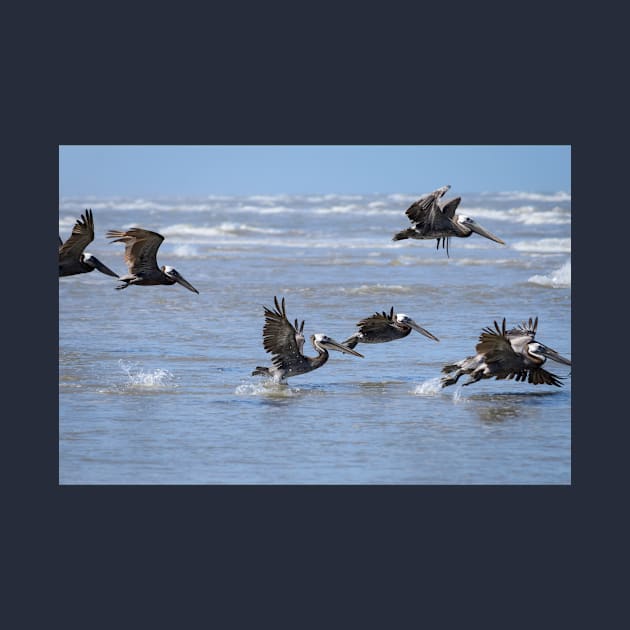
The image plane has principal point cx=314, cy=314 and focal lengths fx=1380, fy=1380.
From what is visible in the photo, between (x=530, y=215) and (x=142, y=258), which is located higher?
(x=530, y=215)

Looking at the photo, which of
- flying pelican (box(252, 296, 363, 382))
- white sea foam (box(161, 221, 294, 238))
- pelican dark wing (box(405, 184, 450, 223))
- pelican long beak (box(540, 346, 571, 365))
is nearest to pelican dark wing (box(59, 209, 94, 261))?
flying pelican (box(252, 296, 363, 382))

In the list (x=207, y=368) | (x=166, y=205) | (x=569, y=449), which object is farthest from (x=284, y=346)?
(x=166, y=205)

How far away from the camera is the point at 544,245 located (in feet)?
75.9

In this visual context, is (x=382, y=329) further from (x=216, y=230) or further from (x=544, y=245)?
(x=216, y=230)

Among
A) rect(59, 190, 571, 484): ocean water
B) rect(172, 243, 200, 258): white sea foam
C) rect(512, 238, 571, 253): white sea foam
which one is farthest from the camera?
rect(172, 243, 200, 258): white sea foam

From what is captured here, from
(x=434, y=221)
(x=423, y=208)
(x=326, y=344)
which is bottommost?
(x=326, y=344)

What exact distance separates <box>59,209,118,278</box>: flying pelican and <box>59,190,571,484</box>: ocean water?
1158mm

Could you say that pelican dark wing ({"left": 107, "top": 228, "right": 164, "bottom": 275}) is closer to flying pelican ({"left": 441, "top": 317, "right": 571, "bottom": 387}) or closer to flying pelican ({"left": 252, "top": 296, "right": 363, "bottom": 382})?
flying pelican ({"left": 252, "top": 296, "right": 363, "bottom": 382})

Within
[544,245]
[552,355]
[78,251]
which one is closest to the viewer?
[552,355]

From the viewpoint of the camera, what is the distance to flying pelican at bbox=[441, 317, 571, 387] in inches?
546

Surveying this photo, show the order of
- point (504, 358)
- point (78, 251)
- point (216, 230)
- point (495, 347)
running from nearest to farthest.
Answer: point (495, 347), point (504, 358), point (78, 251), point (216, 230)

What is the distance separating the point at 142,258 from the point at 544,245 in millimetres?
10212

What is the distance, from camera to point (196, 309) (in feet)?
60.5

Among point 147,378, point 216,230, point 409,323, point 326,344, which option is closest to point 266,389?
point 326,344
